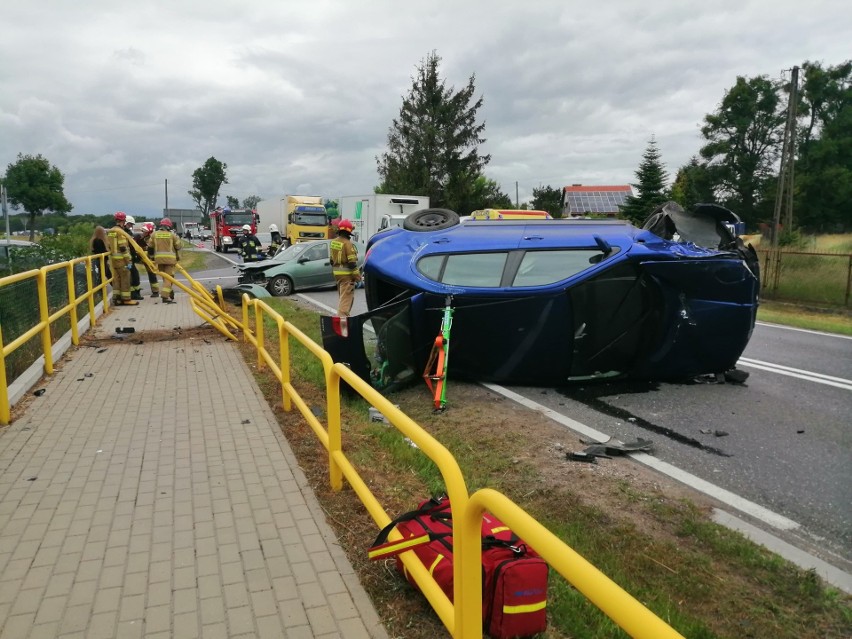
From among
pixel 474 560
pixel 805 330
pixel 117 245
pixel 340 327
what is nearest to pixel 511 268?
pixel 340 327

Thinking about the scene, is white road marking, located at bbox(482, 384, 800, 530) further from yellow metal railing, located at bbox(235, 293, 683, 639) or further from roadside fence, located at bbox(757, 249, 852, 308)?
roadside fence, located at bbox(757, 249, 852, 308)

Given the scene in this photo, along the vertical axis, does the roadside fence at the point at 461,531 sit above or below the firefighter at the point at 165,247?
A: below

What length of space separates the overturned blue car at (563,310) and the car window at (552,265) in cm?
1

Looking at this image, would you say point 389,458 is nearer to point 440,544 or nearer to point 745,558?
point 440,544

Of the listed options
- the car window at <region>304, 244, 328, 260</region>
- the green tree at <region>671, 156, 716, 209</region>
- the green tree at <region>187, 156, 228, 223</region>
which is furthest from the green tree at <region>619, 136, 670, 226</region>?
the green tree at <region>187, 156, 228, 223</region>

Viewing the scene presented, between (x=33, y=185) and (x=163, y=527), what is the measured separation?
4971 cm

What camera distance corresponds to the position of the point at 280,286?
1745 cm

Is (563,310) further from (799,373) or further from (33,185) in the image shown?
(33,185)

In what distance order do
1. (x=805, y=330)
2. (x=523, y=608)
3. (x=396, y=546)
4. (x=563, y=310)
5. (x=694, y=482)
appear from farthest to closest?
(x=805, y=330), (x=563, y=310), (x=694, y=482), (x=396, y=546), (x=523, y=608)

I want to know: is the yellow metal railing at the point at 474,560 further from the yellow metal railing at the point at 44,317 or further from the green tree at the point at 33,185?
the green tree at the point at 33,185

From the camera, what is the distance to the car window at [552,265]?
267 inches

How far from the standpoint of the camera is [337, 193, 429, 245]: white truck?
2819 cm

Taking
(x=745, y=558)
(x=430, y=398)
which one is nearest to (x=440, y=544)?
(x=745, y=558)

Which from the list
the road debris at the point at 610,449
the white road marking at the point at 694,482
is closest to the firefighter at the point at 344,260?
the white road marking at the point at 694,482
